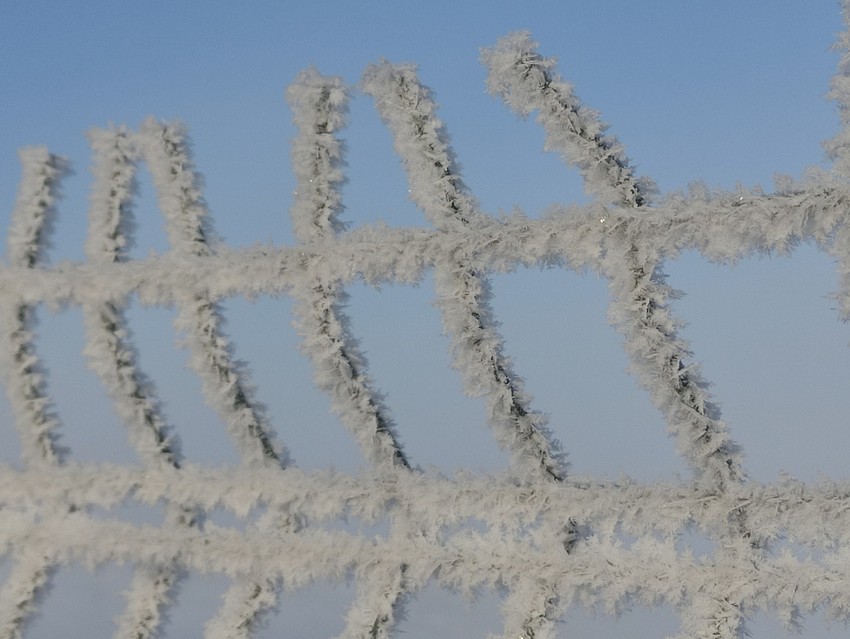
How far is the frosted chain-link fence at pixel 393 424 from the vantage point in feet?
2.80

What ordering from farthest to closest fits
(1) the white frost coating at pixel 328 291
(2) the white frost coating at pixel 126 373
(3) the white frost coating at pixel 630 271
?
(2) the white frost coating at pixel 126 373 < (1) the white frost coating at pixel 328 291 < (3) the white frost coating at pixel 630 271

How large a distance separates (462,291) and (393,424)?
170mm

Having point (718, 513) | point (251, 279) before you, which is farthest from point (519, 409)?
point (251, 279)

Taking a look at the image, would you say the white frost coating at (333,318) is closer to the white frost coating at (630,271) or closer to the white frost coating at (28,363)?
the white frost coating at (630,271)

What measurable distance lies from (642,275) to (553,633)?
1.15 ft

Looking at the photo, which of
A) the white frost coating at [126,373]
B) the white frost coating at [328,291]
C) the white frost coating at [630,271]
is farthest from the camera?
the white frost coating at [126,373]

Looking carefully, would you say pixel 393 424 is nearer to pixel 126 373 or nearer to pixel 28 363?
pixel 126 373

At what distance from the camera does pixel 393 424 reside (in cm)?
100

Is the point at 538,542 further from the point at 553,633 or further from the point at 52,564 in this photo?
the point at 52,564

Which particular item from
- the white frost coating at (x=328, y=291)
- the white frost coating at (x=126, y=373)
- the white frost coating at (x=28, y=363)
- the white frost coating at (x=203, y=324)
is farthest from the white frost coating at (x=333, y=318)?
the white frost coating at (x=28, y=363)

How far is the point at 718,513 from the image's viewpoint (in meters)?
0.88

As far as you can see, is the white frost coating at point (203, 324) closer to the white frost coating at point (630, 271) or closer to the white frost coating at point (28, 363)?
the white frost coating at point (28, 363)

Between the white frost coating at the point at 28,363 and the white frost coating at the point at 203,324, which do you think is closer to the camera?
the white frost coating at the point at 203,324

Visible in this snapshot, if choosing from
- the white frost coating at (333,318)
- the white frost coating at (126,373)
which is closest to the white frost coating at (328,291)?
the white frost coating at (333,318)
